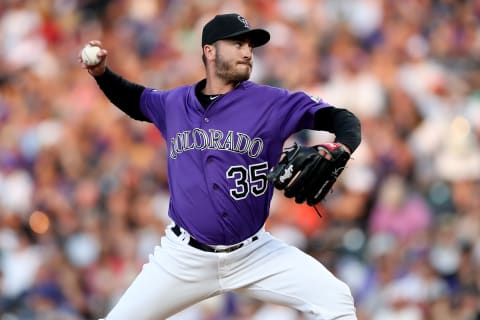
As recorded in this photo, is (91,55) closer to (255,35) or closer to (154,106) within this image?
(154,106)

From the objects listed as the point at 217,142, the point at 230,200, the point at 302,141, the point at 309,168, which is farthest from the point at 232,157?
the point at 302,141

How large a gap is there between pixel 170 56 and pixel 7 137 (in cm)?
205

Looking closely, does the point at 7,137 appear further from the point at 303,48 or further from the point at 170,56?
the point at 303,48

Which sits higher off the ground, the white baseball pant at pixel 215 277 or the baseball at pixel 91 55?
the baseball at pixel 91 55

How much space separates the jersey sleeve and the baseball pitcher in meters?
0.25

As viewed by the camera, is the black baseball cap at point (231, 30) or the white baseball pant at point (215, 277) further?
the black baseball cap at point (231, 30)

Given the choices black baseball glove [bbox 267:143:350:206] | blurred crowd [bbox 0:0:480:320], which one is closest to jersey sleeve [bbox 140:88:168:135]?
black baseball glove [bbox 267:143:350:206]

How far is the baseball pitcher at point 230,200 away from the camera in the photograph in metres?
5.47

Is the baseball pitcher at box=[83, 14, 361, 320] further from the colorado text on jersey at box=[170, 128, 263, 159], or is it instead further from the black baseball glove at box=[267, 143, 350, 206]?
the black baseball glove at box=[267, 143, 350, 206]

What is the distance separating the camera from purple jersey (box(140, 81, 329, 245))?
5492mm

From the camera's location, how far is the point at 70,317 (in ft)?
31.0

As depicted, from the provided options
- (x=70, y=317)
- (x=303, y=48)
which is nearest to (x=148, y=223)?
(x=70, y=317)

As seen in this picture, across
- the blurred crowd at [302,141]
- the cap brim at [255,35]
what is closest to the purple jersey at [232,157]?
the cap brim at [255,35]

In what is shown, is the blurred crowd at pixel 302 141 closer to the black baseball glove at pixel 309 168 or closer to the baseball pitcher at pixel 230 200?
the baseball pitcher at pixel 230 200
